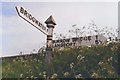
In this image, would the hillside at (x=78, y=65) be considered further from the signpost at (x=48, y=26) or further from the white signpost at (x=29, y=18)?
the white signpost at (x=29, y=18)

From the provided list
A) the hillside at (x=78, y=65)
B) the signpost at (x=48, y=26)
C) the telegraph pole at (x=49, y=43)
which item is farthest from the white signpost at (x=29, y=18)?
the hillside at (x=78, y=65)

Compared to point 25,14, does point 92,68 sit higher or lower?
lower

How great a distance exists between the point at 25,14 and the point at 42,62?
284cm

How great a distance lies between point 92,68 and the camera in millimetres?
7129

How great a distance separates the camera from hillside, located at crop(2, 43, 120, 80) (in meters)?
7.03

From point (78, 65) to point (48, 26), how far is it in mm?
1253

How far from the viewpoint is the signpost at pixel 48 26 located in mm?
5334

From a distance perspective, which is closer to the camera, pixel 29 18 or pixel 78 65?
pixel 29 18

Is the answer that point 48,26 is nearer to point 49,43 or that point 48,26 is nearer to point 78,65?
point 49,43

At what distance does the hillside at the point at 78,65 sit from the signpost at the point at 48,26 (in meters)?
0.24

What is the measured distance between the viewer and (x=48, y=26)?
22.0 ft

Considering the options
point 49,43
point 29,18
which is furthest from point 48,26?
point 29,18

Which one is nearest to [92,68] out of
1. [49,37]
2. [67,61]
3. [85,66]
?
[85,66]

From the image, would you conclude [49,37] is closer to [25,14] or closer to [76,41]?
[25,14]
